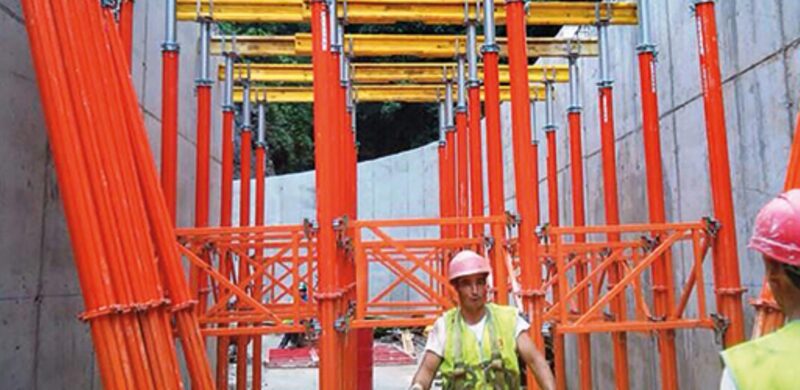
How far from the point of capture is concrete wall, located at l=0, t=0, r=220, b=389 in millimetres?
4574

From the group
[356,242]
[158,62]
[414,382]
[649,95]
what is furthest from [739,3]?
[158,62]

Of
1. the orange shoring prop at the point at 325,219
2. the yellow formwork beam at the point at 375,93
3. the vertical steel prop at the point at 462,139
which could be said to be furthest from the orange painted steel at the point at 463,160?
the orange shoring prop at the point at 325,219

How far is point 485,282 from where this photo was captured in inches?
125

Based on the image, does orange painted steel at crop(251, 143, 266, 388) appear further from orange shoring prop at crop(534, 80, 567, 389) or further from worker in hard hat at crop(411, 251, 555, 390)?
worker in hard hat at crop(411, 251, 555, 390)

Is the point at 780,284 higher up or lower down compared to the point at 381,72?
lower down

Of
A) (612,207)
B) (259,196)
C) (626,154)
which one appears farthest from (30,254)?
(626,154)

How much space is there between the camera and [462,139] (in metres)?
10.3

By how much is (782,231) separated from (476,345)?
1668mm

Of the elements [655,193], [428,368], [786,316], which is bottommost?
[428,368]

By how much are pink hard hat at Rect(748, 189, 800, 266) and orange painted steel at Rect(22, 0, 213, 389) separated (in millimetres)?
3554

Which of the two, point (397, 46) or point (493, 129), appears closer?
point (493, 129)

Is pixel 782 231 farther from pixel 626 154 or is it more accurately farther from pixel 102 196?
pixel 626 154

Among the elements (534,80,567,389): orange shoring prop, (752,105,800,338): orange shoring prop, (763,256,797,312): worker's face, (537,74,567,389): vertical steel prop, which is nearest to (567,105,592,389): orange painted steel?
(534,80,567,389): orange shoring prop

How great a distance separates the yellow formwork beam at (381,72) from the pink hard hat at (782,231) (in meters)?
8.84
